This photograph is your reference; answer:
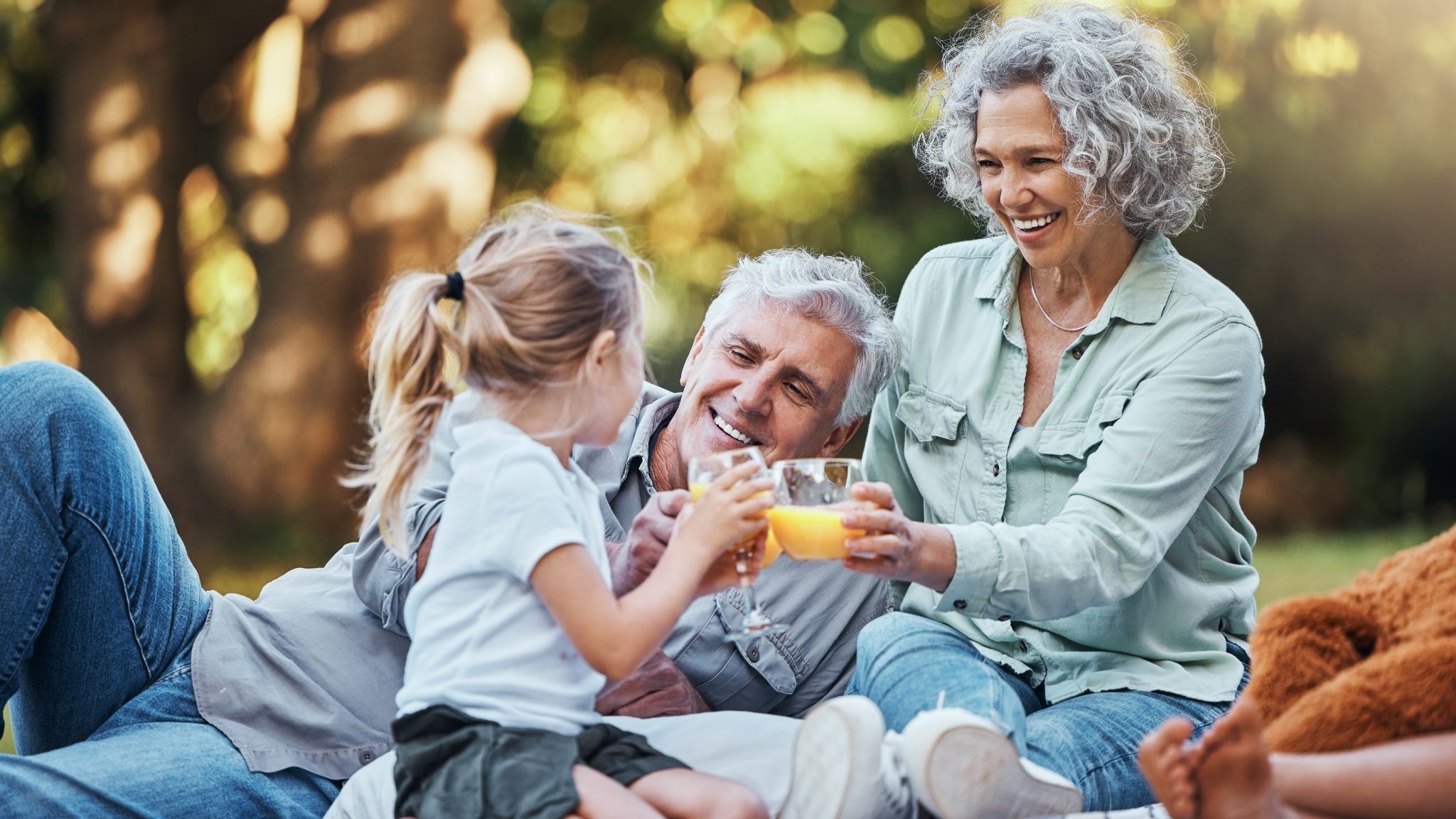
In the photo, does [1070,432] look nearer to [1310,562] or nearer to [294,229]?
[1310,562]

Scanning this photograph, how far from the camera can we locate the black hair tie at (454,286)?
94.4 inches

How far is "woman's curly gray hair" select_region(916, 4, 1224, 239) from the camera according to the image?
2990mm

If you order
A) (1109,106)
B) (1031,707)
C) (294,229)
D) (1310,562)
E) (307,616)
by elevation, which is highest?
(1109,106)

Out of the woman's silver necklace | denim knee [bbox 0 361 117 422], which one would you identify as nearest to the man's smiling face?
the woman's silver necklace

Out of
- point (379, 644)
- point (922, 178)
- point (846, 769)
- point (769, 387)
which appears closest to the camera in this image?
point (846, 769)

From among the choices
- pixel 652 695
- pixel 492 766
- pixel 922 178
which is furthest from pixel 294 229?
pixel 492 766

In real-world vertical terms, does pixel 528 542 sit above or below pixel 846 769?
above

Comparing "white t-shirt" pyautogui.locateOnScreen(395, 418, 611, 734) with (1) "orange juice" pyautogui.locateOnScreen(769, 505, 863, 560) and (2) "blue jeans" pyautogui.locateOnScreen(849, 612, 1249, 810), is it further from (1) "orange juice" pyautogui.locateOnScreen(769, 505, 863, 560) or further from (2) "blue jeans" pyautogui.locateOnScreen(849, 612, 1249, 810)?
(2) "blue jeans" pyautogui.locateOnScreen(849, 612, 1249, 810)

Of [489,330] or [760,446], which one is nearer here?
[489,330]

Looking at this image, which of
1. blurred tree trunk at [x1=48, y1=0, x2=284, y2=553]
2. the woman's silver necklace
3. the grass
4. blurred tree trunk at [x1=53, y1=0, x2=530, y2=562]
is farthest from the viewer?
blurred tree trunk at [x1=48, y1=0, x2=284, y2=553]

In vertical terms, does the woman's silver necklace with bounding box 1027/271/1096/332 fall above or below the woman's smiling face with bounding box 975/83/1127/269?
below

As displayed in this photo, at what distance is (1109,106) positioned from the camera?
2990mm

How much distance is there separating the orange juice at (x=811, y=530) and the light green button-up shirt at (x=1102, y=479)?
0.30 metres

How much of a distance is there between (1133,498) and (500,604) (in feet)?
4.07
